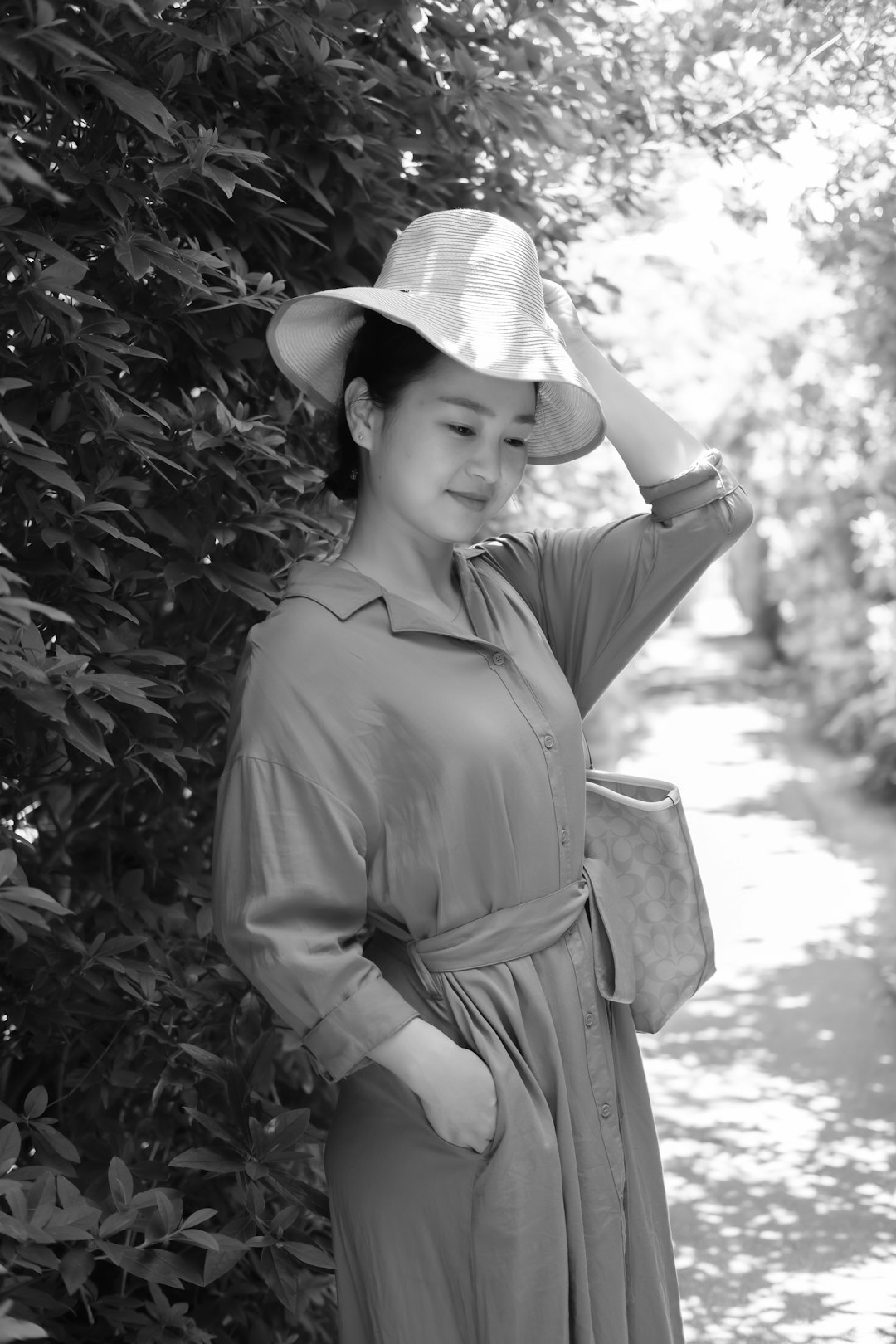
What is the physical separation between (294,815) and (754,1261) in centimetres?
278

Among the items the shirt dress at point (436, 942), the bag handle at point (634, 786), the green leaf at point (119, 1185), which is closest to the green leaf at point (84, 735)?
the shirt dress at point (436, 942)

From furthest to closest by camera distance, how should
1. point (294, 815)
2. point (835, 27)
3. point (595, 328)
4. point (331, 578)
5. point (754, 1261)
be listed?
point (595, 328)
point (754, 1261)
point (835, 27)
point (331, 578)
point (294, 815)

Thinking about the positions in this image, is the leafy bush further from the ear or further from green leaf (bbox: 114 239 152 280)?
the ear

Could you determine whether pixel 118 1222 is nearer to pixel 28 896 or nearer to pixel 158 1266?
pixel 158 1266

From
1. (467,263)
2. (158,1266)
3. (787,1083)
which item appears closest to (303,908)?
(158,1266)

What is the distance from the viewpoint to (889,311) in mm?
5840

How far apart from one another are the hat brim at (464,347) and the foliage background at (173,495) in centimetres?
13

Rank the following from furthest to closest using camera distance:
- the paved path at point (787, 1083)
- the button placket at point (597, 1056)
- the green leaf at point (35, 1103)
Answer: the paved path at point (787, 1083) < the button placket at point (597, 1056) < the green leaf at point (35, 1103)

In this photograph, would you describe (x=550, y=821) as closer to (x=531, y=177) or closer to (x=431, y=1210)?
(x=431, y=1210)

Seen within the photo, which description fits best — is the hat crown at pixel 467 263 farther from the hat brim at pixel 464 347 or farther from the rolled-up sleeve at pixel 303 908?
the rolled-up sleeve at pixel 303 908

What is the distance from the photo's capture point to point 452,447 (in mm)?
1941

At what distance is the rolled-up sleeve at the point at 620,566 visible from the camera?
2.20 m

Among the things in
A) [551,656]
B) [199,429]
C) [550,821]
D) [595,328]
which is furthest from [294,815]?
[595,328]

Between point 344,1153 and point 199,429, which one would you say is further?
Answer: point 199,429
